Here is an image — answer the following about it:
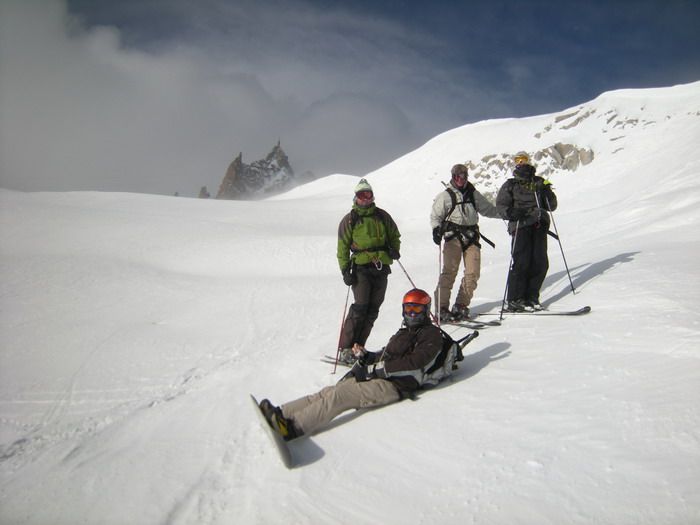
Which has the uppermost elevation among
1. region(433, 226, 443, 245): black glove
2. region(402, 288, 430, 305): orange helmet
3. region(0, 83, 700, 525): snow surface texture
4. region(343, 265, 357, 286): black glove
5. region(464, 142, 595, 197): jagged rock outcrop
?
region(464, 142, 595, 197): jagged rock outcrop

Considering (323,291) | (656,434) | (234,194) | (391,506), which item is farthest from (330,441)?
(234,194)

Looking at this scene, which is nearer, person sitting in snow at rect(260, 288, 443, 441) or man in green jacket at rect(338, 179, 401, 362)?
person sitting in snow at rect(260, 288, 443, 441)

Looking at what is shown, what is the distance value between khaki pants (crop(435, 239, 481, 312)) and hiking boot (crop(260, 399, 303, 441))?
12.4ft

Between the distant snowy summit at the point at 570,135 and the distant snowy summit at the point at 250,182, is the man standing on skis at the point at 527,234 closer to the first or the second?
the distant snowy summit at the point at 570,135

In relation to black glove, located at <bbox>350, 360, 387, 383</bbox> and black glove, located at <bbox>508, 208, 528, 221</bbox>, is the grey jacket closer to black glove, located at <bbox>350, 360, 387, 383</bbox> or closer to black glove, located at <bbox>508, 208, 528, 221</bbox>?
black glove, located at <bbox>508, 208, 528, 221</bbox>

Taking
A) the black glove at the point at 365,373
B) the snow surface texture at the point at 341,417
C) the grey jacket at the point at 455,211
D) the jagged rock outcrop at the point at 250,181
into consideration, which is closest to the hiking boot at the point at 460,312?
the snow surface texture at the point at 341,417

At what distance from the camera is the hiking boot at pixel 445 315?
674 cm

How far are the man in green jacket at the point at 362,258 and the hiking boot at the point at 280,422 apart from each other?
7.00 ft

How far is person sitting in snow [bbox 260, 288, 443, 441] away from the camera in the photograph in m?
3.78

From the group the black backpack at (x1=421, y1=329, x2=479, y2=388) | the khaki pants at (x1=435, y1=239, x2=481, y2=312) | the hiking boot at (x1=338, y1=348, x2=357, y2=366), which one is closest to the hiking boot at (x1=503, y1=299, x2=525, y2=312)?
the khaki pants at (x1=435, y1=239, x2=481, y2=312)

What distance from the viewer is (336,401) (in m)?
3.96

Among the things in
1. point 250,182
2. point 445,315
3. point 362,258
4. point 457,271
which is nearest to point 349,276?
point 362,258

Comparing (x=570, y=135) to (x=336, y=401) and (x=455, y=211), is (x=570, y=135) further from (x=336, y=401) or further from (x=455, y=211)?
(x=336, y=401)

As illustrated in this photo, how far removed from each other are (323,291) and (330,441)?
8.56 m
